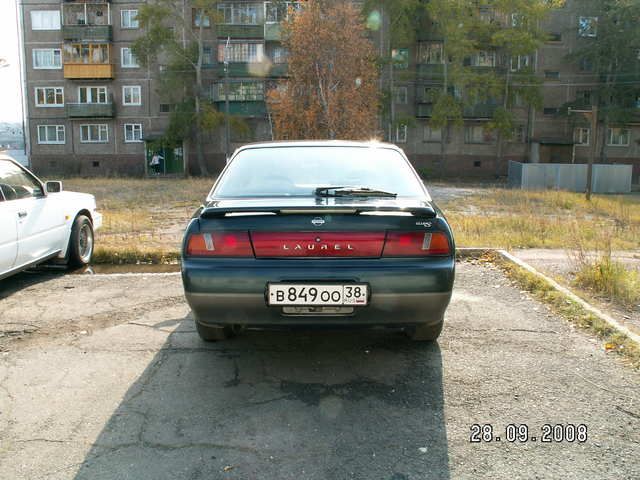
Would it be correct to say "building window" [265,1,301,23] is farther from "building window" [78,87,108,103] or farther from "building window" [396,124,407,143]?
"building window" [78,87,108,103]

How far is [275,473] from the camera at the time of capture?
9.71 ft

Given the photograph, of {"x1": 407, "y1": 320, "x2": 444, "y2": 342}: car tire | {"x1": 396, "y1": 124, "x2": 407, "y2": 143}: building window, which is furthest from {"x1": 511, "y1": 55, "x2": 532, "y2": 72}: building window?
{"x1": 407, "y1": 320, "x2": 444, "y2": 342}: car tire

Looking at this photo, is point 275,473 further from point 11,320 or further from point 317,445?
point 11,320

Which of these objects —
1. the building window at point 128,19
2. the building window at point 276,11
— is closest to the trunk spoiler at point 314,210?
the building window at point 276,11

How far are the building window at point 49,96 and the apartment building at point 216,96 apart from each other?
0.25ft

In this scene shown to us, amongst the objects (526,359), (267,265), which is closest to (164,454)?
(267,265)

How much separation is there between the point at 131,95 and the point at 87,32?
537 cm

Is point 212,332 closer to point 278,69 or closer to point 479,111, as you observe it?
point 278,69

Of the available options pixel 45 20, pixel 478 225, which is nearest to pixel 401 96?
pixel 45 20

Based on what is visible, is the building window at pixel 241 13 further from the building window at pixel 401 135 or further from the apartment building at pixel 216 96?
the building window at pixel 401 135

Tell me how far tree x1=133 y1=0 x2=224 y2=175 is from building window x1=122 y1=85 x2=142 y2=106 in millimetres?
2454

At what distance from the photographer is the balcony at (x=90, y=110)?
154 feet

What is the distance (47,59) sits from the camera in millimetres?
47969

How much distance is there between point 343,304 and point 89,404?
5.39 ft
